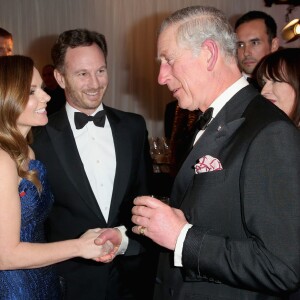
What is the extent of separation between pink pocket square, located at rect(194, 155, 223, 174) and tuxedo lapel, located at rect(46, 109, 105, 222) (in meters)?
1.10

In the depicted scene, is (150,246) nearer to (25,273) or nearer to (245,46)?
(25,273)

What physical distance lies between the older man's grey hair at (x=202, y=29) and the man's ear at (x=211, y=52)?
0.02 metres

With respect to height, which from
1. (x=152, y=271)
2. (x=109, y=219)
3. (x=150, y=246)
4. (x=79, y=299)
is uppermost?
(x=109, y=219)

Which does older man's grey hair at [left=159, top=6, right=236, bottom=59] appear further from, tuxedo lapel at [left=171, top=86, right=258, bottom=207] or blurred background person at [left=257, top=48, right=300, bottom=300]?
blurred background person at [left=257, top=48, right=300, bottom=300]

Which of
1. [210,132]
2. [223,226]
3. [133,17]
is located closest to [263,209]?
[223,226]

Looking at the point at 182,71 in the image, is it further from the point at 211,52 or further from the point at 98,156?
the point at 98,156

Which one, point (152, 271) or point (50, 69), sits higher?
point (50, 69)

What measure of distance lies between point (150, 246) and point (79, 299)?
52 cm

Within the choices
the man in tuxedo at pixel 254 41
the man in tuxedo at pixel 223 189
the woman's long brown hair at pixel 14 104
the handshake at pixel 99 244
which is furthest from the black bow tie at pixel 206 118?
the man in tuxedo at pixel 254 41

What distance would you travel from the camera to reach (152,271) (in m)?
3.26

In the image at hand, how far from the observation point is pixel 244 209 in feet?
4.61

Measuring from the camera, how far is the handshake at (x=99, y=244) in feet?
7.02

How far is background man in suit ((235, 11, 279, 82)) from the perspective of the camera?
3967mm

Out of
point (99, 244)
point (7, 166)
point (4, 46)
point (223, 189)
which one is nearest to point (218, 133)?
point (223, 189)
